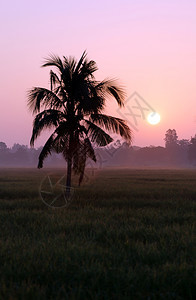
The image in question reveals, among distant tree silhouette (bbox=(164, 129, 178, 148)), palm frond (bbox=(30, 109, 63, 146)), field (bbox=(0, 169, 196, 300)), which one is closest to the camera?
field (bbox=(0, 169, 196, 300))

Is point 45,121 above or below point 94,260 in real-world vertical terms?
above

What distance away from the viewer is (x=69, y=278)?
14.7 ft

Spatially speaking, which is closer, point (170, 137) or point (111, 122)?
point (111, 122)

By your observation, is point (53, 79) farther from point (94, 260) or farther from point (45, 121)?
point (94, 260)

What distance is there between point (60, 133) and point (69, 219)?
5.89m

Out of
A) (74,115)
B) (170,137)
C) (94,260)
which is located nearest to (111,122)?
(74,115)

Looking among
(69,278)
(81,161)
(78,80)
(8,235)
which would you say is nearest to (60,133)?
(81,161)

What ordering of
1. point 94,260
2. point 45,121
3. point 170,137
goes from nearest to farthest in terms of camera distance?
point 94,260
point 45,121
point 170,137

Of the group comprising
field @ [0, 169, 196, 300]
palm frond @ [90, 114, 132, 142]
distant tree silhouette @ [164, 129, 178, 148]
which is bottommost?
field @ [0, 169, 196, 300]

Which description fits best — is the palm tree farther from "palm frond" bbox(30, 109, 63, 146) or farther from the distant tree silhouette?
the distant tree silhouette

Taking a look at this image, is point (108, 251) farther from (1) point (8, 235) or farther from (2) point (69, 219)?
(2) point (69, 219)

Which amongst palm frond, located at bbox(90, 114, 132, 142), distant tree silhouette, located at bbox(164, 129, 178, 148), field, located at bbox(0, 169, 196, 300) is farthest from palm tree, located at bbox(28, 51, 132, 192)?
distant tree silhouette, located at bbox(164, 129, 178, 148)

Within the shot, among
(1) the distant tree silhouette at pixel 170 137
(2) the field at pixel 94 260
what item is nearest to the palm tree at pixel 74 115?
(2) the field at pixel 94 260

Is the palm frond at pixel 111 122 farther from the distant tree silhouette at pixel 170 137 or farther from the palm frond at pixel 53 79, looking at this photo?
the distant tree silhouette at pixel 170 137
